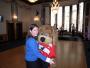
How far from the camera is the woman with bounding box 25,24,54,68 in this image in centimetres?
201

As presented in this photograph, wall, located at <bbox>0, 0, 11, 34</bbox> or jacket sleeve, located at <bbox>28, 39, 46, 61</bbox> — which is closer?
jacket sleeve, located at <bbox>28, 39, 46, 61</bbox>

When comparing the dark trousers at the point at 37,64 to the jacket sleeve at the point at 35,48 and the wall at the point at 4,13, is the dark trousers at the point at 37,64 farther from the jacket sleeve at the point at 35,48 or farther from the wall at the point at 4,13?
the wall at the point at 4,13

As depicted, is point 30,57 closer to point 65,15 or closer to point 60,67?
point 60,67

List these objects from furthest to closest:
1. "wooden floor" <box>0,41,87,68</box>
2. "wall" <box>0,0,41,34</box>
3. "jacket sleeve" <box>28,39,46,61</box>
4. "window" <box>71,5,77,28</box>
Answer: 1. "window" <box>71,5,77,28</box>
2. "wall" <box>0,0,41,34</box>
3. "wooden floor" <box>0,41,87,68</box>
4. "jacket sleeve" <box>28,39,46,61</box>

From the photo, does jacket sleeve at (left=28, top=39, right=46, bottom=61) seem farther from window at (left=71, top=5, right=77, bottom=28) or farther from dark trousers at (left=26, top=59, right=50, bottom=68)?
window at (left=71, top=5, right=77, bottom=28)

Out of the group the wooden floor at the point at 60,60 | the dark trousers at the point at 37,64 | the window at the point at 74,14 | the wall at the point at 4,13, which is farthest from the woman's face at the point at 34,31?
the window at the point at 74,14

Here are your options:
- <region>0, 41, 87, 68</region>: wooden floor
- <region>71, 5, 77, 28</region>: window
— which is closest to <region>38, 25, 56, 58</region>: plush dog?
<region>0, 41, 87, 68</region>: wooden floor

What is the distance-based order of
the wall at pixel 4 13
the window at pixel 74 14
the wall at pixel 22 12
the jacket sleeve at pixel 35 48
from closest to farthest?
the jacket sleeve at pixel 35 48, the wall at pixel 4 13, the wall at pixel 22 12, the window at pixel 74 14

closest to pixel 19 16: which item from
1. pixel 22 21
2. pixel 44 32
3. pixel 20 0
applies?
pixel 22 21

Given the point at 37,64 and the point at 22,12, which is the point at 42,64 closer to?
the point at 37,64

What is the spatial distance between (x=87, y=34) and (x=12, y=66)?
10.1 meters

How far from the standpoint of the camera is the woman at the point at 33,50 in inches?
79.3

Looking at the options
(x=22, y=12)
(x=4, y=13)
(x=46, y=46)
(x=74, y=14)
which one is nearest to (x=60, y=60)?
(x=46, y=46)

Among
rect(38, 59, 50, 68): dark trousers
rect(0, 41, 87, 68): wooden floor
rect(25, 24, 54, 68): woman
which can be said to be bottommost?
rect(0, 41, 87, 68): wooden floor
